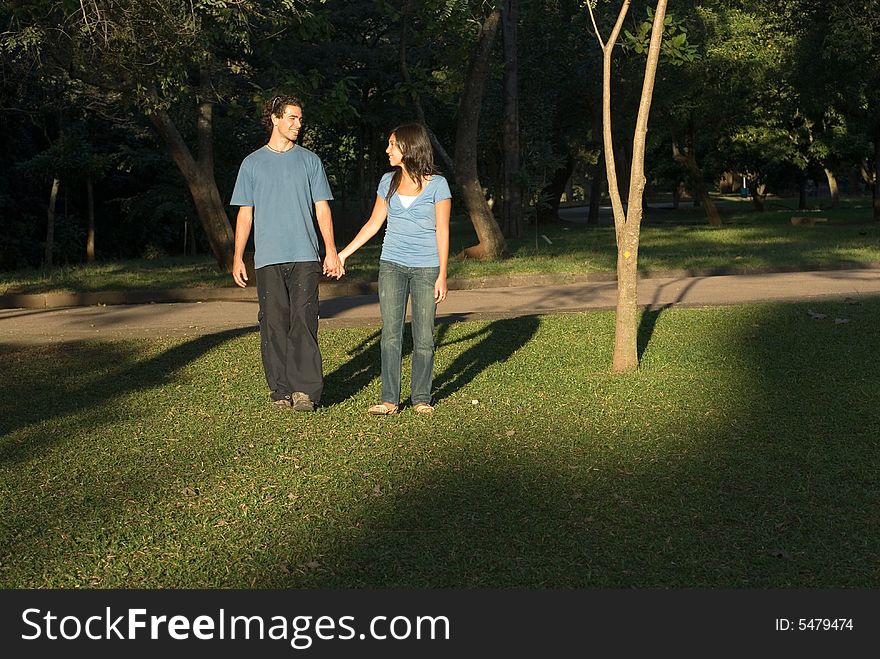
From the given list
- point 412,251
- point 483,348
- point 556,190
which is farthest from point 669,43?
point 556,190

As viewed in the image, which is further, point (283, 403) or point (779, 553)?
point (283, 403)

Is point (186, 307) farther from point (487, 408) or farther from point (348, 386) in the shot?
point (487, 408)

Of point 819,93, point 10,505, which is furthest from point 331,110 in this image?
point 819,93

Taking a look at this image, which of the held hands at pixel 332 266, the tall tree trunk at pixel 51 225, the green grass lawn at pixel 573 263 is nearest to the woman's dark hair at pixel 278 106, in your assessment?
the held hands at pixel 332 266

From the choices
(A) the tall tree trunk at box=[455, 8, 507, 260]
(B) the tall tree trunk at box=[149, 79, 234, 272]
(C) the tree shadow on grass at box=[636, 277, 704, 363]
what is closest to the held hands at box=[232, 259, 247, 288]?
(C) the tree shadow on grass at box=[636, 277, 704, 363]

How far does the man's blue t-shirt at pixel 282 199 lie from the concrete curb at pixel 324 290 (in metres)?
9.07

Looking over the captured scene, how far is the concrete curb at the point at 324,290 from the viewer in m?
17.5

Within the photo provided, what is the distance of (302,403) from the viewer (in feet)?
26.7

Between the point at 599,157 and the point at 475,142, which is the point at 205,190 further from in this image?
the point at 599,157

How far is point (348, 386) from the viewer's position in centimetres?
930

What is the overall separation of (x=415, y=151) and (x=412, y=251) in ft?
2.08

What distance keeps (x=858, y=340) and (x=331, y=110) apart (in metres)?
8.52

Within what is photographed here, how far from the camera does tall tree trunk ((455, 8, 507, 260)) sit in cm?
2216

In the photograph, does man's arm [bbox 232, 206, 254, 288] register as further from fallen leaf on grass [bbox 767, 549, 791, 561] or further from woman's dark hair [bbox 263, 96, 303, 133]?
fallen leaf on grass [bbox 767, 549, 791, 561]
